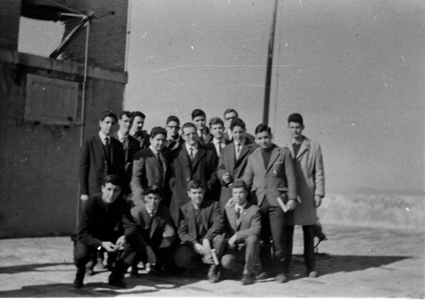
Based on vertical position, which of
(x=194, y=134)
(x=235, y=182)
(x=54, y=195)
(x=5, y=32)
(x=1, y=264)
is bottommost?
(x=1, y=264)

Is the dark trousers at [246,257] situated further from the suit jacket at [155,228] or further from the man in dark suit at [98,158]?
the man in dark suit at [98,158]

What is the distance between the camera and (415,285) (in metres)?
4.36

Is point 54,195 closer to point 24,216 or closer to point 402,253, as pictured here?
point 24,216

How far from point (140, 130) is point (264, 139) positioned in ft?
4.61

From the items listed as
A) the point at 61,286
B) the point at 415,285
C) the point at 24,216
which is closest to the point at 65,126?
the point at 24,216

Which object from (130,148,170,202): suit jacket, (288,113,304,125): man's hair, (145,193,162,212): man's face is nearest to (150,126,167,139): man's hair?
(130,148,170,202): suit jacket

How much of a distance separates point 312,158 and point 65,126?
3677 millimetres

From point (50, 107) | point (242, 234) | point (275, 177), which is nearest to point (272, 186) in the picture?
point (275, 177)

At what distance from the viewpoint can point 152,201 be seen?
4.36m

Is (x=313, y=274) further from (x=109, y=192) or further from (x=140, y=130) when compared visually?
(x=140, y=130)

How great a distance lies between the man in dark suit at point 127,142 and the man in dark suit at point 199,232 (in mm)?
715

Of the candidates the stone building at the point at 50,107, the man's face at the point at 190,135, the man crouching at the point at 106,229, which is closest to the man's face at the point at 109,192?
the man crouching at the point at 106,229

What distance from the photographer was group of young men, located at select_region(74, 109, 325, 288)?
419 cm

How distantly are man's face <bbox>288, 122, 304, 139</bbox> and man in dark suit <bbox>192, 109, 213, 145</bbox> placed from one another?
89cm
